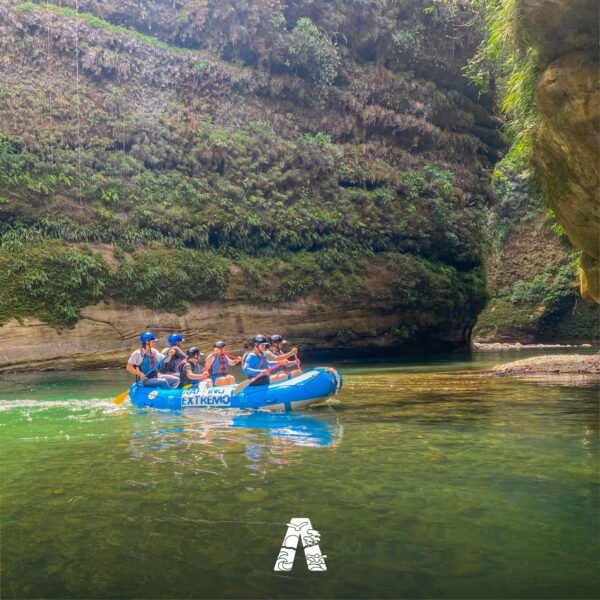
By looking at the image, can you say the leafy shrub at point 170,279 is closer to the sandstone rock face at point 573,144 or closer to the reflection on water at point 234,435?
the reflection on water at point 234,435

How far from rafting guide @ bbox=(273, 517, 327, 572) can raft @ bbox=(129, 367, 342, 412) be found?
654cm

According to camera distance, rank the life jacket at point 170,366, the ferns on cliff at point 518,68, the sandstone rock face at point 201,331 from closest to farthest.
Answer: the ferns on cliff at point 518,68, the life jacket at point 170,366, the sandstone rock face at point 201,331

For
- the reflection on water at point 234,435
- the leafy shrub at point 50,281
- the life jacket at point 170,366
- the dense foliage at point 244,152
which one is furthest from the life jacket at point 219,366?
the dense foliage at point 244,152

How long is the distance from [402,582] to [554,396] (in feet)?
29.5

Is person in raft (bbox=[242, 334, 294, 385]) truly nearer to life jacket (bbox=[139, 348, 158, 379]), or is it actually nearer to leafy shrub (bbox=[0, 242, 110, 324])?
life jacket (bbox=[139, 348, 158, 379])

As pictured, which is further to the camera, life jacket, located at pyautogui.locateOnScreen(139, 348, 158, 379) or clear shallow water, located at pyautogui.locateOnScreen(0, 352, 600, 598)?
life jacket, located at pyautogui.locateOnScreen(139, 348, 158, 379)

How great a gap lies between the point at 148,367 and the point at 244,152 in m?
16.7

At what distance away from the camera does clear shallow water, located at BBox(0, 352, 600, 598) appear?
3496 millimetres

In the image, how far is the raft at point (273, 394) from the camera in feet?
36.5

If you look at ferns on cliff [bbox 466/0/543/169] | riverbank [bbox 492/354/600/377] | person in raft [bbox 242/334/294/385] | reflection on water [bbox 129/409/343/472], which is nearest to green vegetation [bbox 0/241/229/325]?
reflection on water [bbox 129/409/343/472]

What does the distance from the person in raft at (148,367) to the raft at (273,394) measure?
881mm

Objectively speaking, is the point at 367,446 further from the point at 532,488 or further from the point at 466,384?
the point at 466,384

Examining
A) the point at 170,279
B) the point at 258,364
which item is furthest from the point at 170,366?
the point at 170,279

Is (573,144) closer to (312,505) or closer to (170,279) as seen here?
(312,505)
